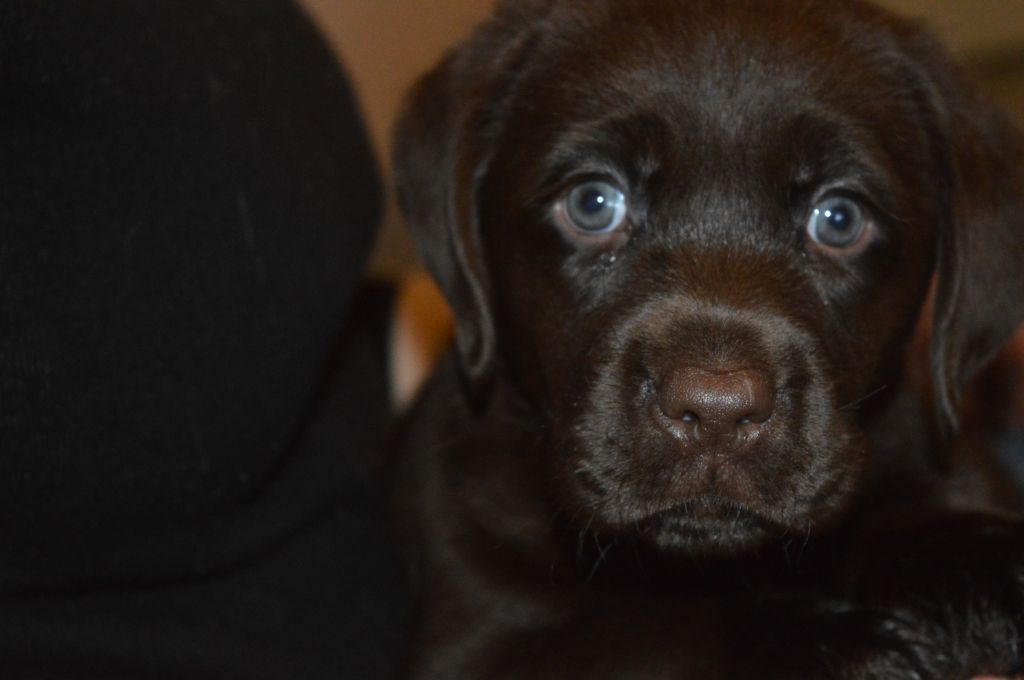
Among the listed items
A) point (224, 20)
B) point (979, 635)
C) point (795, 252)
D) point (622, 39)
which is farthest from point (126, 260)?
point (979, 635)

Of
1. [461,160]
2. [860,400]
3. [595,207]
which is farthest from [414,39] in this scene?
[860,400]

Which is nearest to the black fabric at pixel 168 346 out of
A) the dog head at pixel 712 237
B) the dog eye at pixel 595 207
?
the dog head at pixel 712 237

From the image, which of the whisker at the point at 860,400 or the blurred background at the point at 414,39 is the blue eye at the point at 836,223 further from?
the blurred background at the point at 414,39

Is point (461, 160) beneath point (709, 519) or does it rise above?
above

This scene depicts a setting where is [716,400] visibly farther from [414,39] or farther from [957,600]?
[414,39]

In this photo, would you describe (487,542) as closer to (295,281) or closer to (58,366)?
(295,281)

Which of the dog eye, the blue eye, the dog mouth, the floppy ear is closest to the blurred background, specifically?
the floppy ear

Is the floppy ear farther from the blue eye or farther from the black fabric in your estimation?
the blue eye
